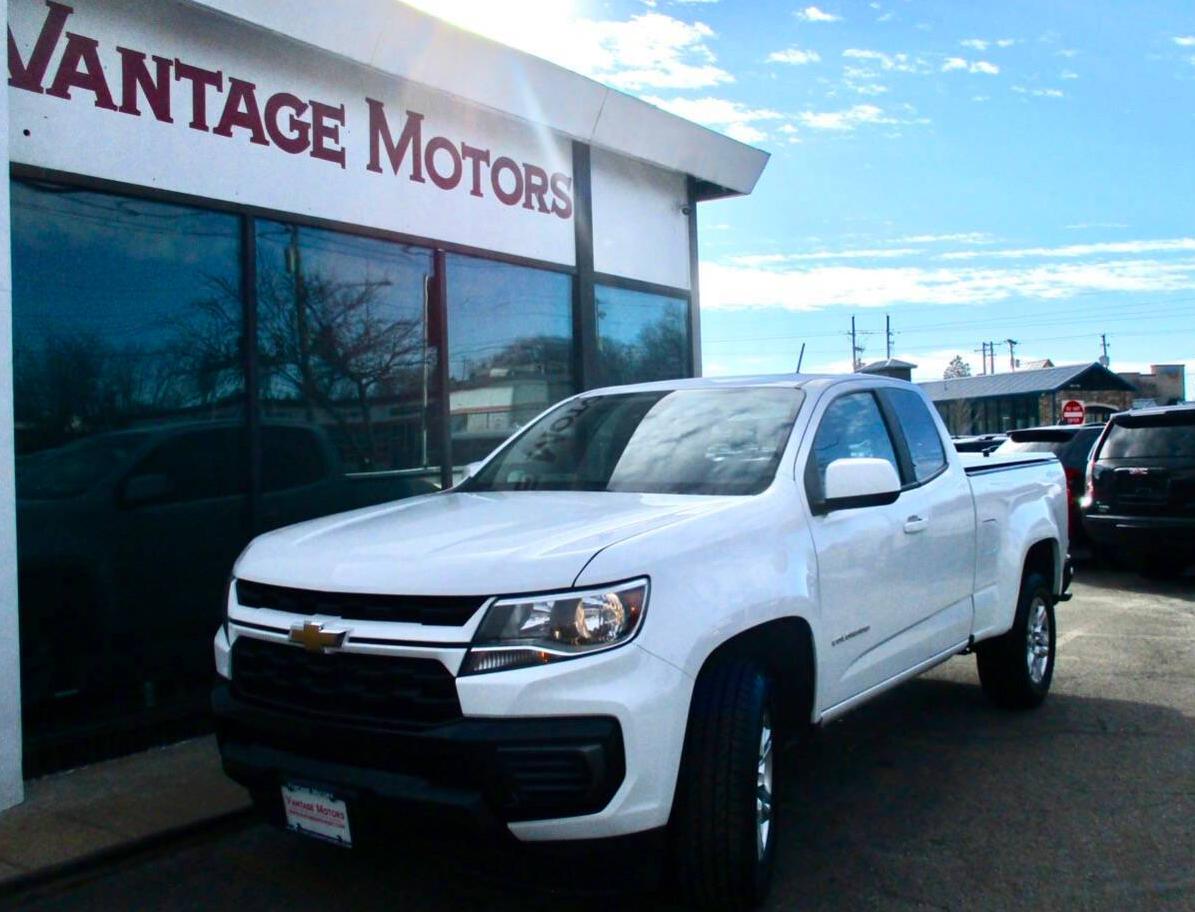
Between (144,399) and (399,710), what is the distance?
3.54m

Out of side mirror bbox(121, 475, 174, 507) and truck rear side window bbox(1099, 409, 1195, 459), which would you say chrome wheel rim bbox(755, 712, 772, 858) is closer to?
side mirror bbox(121, 475, 174, 507)

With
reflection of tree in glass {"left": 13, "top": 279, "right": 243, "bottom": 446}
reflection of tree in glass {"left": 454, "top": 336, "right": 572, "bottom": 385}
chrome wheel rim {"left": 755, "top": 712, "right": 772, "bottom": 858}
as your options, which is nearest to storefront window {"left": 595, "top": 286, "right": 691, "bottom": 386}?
reflection of tree in glass {"left": 454, "top": 336, "right": 572, "bottom": 385}

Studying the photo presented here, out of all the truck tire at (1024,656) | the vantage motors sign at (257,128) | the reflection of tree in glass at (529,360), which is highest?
the vantage motors sign at (257,128)

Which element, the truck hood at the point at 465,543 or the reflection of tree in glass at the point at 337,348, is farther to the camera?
the reflection of tree in glass at the point at 337,348

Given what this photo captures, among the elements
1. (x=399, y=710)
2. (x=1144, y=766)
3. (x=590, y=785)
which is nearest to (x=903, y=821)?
(x=1144, y=766)

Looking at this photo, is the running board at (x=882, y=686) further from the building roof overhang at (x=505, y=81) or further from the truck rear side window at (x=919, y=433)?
the building roof overhang at (x=505, y=81)

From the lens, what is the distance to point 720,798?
130 inches

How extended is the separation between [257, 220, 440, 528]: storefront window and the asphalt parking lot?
2737mm

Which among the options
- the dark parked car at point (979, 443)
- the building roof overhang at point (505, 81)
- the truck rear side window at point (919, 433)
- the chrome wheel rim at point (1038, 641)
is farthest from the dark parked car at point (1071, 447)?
the truck rear side window at point (919, 433)

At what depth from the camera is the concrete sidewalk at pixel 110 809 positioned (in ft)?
14.2

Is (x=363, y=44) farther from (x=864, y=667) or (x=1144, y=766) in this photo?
(x=1144, y=766)

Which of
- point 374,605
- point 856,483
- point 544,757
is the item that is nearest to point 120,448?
point 374,605

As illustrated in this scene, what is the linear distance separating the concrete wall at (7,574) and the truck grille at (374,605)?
1876 millimetres

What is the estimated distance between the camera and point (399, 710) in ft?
10.6
